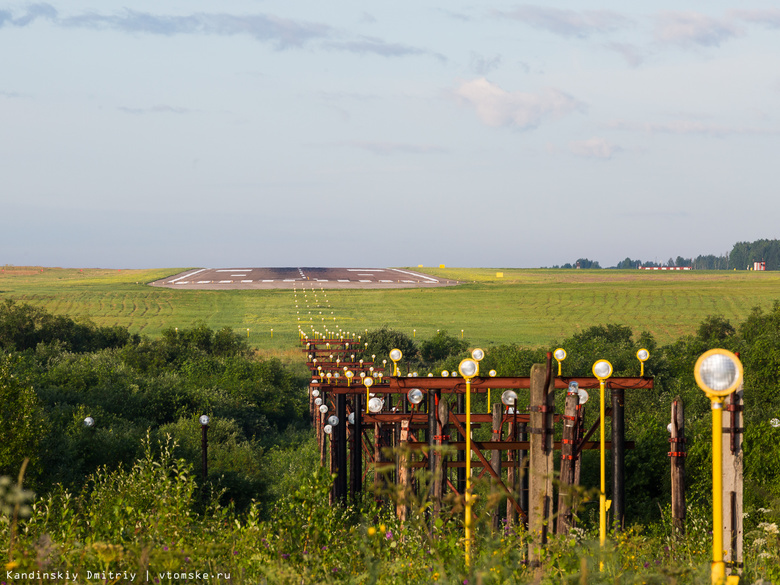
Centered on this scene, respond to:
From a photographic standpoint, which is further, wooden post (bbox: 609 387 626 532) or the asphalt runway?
the asphalt runway

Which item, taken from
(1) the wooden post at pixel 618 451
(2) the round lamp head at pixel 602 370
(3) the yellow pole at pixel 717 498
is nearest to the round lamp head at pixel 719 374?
(3) the yellow pole at pixel 717 498

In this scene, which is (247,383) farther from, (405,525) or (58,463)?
(405,525)

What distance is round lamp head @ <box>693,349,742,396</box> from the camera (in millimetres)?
6016

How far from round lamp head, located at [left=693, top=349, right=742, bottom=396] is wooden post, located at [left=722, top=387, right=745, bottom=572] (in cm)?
182

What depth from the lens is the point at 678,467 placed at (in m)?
18.5

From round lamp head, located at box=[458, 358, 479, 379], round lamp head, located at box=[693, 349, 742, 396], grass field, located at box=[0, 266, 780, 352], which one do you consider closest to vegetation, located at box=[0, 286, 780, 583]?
round lamp head, located at box=[693, 349, 742, 396]

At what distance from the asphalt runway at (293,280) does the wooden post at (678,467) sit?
13800 cm

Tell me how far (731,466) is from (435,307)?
12482cm

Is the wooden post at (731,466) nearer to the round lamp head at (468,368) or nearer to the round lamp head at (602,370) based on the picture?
the round lamp head at (468,368)

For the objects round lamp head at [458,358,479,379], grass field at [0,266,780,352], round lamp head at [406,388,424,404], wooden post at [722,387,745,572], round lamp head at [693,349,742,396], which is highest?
round lamp head at [693,349,742,396]

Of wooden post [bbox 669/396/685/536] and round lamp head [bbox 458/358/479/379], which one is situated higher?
round lamp head [bbox 458/358/479/379]

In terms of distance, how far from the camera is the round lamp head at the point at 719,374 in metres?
6.02

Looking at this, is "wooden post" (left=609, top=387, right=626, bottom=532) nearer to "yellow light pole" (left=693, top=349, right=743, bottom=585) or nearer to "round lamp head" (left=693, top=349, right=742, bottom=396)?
"yellow light pole" (left=693, top=349, right=743, bottom=585)

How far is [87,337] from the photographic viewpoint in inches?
3216
